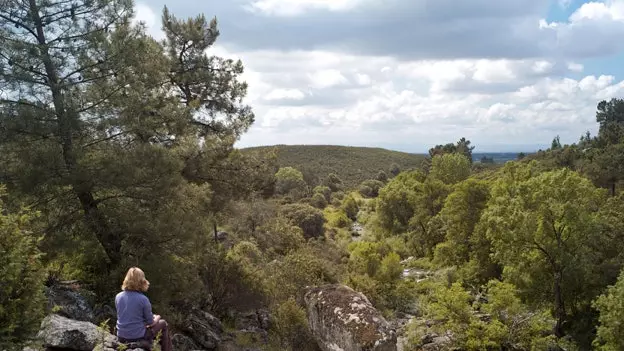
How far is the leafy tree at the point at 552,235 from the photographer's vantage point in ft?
87.0

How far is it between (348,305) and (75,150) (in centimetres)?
1112

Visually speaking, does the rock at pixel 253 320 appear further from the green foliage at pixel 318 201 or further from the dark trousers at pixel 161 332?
the green foliage at pixel 318 201

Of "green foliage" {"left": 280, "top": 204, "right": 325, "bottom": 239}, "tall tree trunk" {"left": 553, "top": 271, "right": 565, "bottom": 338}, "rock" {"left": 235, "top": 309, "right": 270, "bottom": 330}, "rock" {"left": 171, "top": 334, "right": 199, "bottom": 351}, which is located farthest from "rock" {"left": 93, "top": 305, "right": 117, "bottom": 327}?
"green foliage" {"left": 280, "top": 204, "right": 325, "bottom": 239}

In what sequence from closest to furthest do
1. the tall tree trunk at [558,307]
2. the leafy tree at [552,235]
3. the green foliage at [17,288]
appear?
1. the green foliage at [17,288]
2. the leafy tree at [552,235]
3. the tall tree trunk at [558,307]

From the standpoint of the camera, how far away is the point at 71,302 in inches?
493

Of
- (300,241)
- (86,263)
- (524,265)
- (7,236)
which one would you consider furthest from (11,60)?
(524,265)

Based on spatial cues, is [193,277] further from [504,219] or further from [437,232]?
[437,232]

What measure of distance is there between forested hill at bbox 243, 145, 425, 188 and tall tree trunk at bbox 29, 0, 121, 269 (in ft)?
368

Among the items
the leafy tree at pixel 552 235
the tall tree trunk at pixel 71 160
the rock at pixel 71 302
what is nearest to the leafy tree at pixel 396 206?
the leafy tree at pixel 552 235

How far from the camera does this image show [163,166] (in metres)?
13.9

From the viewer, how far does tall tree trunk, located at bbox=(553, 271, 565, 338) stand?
2666 cm

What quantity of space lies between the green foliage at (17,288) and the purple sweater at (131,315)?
1624 millimetres

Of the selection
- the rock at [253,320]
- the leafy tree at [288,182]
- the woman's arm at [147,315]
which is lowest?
the rock at [253,320]

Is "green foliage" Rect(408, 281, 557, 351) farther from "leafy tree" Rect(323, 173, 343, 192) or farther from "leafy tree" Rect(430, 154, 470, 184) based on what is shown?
"leafy tree" Rect(323, 173, 343, 192)
